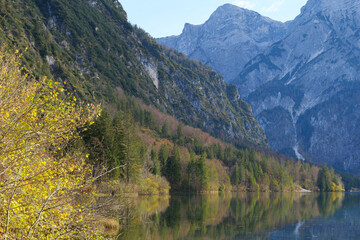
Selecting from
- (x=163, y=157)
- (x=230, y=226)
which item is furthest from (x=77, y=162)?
(x=163, y=157)

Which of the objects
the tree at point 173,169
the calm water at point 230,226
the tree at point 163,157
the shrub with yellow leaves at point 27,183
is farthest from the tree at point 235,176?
the shrub with yellow leaves at point 27,183

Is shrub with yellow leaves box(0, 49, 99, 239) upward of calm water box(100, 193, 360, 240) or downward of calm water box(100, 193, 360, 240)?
upward

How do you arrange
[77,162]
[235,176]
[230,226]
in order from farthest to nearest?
[235,176], [230,226], [77,162]

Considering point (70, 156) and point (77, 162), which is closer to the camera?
point (77, 162)

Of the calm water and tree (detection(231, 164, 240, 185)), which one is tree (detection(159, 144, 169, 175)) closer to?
tree (detection(231, 164, 240, 185))

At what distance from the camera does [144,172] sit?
332 ft

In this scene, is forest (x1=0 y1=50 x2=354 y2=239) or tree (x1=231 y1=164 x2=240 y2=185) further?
tree (x1=231 y1=164 x2=240 y2=185)

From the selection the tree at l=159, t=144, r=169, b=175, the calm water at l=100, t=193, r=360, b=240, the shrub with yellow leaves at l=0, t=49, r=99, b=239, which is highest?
the tree at l=159, t=144, r=169, b=175

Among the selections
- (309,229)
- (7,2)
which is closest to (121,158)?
(309,229)

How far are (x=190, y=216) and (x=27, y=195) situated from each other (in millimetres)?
48777

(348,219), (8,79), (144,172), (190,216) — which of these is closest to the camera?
(8,79)

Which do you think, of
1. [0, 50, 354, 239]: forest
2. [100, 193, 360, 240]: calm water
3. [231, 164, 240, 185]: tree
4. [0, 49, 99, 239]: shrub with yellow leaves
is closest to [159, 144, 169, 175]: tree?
[0, 50, 354, 239]: forest

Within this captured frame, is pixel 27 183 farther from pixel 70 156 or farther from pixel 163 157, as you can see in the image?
pixel 163 157

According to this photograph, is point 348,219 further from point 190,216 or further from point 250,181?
point 250,181
